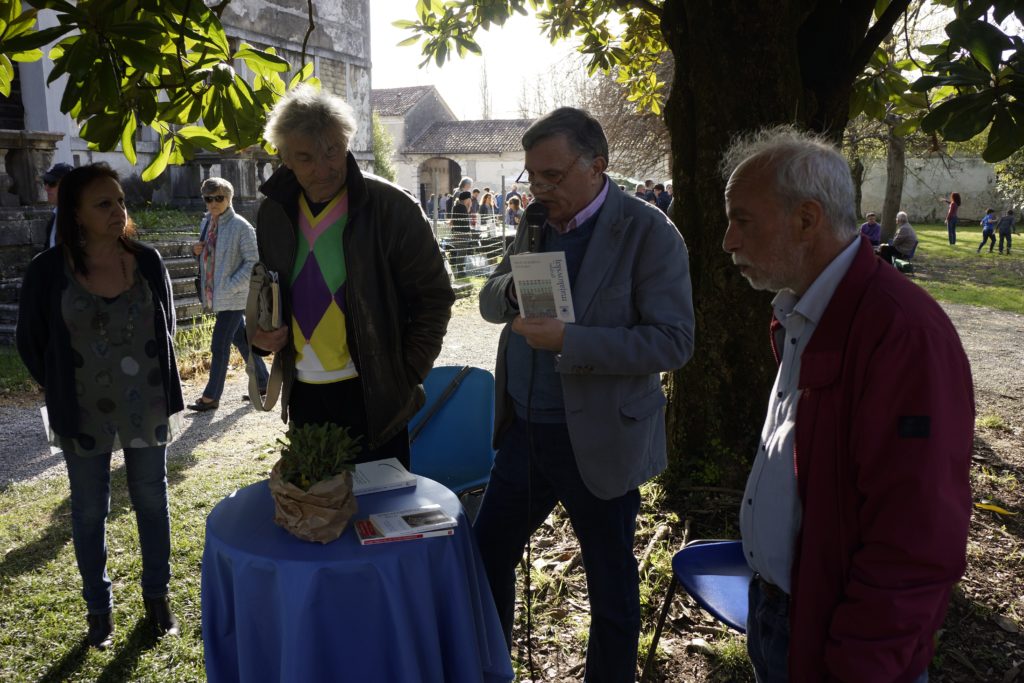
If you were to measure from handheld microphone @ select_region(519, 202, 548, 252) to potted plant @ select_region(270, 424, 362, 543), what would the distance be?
0.93m

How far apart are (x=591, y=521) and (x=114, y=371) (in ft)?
7.31

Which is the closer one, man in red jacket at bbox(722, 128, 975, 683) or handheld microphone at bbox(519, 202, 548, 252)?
man in red jacket at bbox(722, 128, 975, 683)

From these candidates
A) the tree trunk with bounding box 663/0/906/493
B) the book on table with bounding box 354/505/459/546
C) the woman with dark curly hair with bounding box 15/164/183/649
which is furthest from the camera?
the tree trunk with bounding box 663/0/906/493

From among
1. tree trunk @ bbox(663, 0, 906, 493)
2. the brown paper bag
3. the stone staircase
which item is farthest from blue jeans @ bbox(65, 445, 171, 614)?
the stone staircase

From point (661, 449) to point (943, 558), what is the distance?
4.02ft

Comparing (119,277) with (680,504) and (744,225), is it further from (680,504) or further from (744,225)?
(680,504)

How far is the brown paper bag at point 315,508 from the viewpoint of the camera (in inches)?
89.5

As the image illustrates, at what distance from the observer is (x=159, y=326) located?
351cm

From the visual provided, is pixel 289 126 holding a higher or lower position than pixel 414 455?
higher

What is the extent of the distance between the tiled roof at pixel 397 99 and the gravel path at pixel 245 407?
140 ft

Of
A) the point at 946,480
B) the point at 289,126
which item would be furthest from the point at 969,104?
the point at 289,126

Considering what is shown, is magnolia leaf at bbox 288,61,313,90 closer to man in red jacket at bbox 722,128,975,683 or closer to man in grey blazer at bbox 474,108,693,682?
man in grey blazer at bbox 474,108,693,682

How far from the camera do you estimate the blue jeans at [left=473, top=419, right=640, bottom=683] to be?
2.59 m

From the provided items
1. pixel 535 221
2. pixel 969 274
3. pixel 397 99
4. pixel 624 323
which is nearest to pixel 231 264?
pixel 535 221
